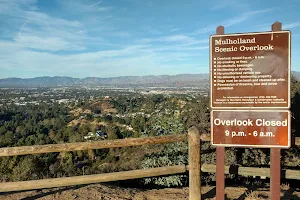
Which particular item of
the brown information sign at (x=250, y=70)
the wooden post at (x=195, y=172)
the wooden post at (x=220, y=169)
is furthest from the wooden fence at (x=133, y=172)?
the brown information sign at (x=250, y=70)

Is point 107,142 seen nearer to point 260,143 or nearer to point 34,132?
point 260,143

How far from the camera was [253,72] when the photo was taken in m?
3.65

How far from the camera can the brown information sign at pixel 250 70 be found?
3570 millimetres

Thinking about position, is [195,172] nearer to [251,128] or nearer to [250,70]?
[251,128]

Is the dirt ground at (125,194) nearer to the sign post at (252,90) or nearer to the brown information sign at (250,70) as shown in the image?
the sign post at (252,90)

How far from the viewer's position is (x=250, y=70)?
3654 mm

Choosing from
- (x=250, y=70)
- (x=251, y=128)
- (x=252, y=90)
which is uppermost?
(x=250, y=70)

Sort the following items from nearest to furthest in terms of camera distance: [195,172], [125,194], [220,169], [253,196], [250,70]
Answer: [250,70], [220,169], [195,172], [253,196], [125,194]

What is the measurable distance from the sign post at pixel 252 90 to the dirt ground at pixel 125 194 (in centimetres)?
151

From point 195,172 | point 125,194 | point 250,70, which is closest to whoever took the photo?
point 250,70

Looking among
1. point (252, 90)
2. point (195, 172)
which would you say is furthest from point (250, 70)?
point (195, 172)

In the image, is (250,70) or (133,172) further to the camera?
(133,172)

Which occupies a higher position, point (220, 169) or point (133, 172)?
point (220, 169)

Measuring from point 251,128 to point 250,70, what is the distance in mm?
722
